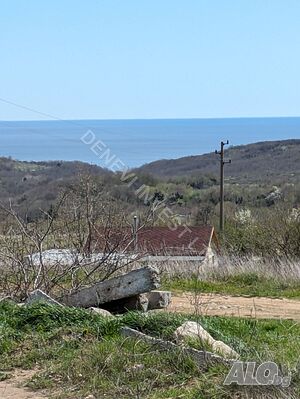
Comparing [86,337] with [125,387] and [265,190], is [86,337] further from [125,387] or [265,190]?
[265,190]

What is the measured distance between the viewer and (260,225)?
60.8ft

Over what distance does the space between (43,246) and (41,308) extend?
12.1 feet

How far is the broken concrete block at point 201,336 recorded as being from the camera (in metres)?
5.67

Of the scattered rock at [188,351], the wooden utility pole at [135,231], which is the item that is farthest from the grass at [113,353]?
the wooden utility pole at [135,231]

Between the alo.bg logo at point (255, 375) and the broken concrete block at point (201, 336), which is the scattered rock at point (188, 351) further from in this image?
the alo.bg logo at point (255, 375)

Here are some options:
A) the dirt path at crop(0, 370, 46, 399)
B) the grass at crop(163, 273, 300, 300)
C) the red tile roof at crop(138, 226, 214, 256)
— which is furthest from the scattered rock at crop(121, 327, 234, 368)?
the red tile roof at crop(138, 226, 214, 256)

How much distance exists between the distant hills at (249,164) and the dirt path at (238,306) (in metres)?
37.5

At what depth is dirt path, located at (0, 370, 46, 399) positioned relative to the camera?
528 centimetres

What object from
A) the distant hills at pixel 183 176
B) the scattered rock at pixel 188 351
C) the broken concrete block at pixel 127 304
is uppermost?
the distant hills at pixel 183 176

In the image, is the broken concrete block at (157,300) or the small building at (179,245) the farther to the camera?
the small building at (179,245)

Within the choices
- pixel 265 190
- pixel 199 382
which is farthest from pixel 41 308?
pixel 265 190

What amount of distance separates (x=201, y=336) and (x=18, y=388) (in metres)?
1.49

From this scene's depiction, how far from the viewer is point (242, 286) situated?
1220 centimetres

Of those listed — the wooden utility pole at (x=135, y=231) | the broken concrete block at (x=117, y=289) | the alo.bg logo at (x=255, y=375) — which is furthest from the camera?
the wooden utility pole at (x=135, y=231)
